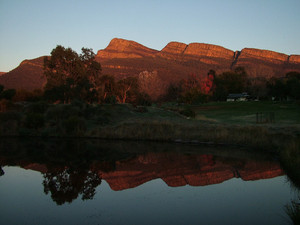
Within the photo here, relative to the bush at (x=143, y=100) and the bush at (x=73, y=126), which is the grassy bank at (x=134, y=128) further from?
the bush at (x=143, y=100)

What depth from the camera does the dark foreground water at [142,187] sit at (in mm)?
10672

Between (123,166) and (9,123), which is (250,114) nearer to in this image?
(9,123)

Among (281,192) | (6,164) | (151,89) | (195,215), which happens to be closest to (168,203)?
(195,215)

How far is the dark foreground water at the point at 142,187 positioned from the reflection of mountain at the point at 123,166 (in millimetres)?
50

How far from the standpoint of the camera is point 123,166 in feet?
60.2

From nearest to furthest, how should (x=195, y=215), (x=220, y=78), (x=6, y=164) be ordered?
(x=195, y=215) → (x=6, y=164) → (x=220, y=78)

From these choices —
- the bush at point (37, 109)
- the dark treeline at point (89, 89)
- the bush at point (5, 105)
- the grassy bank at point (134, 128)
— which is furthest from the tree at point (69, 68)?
the grassy bank at point (134, 128)

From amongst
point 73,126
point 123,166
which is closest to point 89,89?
point 73,126

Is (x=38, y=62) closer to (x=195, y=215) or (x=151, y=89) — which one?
(x=151, y=89)

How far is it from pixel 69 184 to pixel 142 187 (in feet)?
11.5

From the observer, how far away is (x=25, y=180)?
51.5 feet

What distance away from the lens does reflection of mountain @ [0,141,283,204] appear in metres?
14.8

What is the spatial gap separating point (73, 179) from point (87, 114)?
20820mm

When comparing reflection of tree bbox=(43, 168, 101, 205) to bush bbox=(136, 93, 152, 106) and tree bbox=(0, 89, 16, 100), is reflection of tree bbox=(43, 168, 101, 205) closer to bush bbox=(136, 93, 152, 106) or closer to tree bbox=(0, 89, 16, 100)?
tree bbox=(0, 89, 16, 100)
